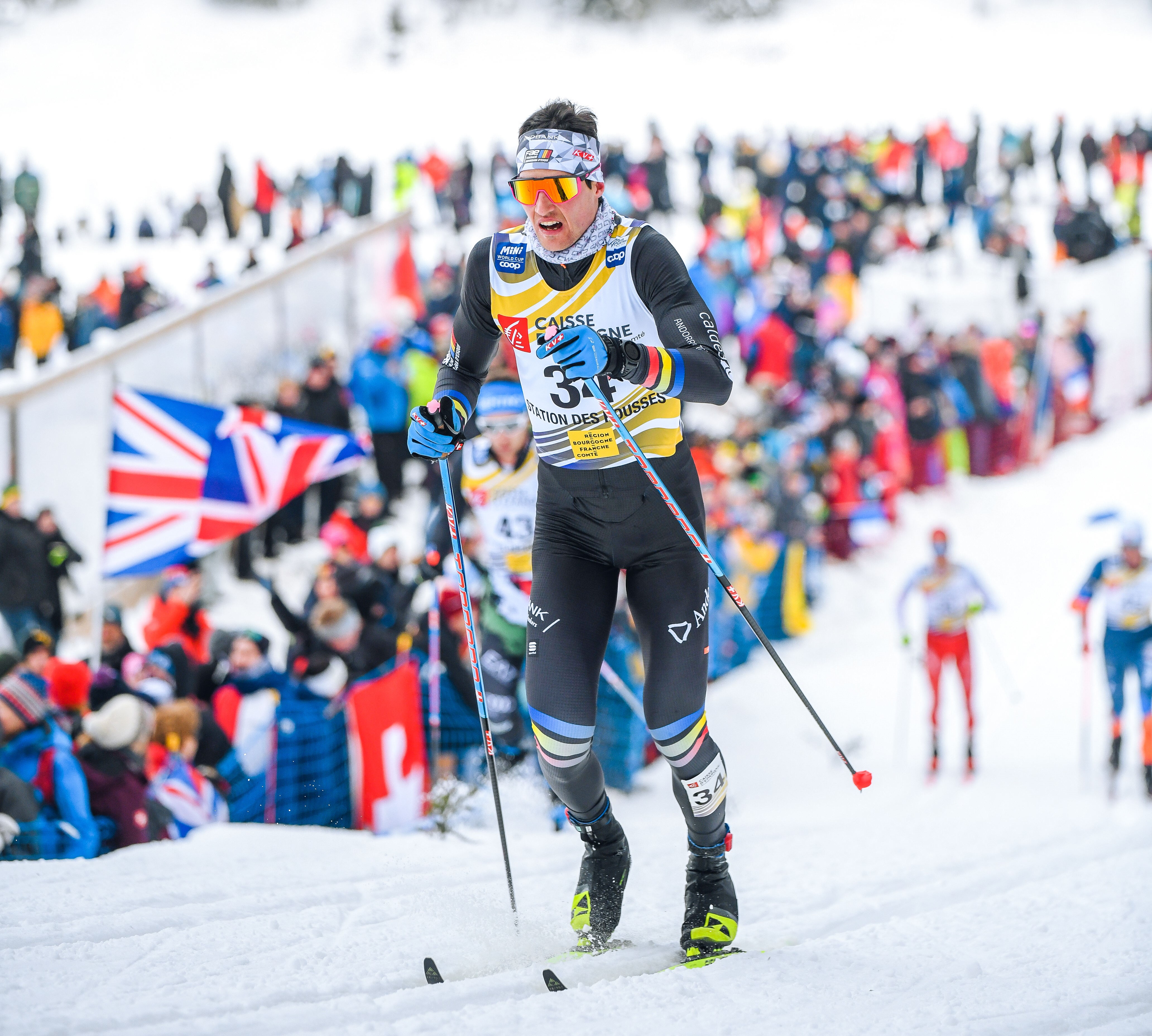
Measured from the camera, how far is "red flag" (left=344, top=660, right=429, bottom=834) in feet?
19.8

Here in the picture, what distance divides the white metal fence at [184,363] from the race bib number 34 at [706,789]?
5677mm

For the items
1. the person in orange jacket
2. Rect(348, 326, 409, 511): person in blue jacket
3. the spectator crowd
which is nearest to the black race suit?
the spectator crowd

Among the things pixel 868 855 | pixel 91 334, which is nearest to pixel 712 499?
pixel 868 855

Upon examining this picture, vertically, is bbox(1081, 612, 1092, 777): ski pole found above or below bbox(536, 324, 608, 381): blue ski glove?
below

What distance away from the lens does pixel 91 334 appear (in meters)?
14.6

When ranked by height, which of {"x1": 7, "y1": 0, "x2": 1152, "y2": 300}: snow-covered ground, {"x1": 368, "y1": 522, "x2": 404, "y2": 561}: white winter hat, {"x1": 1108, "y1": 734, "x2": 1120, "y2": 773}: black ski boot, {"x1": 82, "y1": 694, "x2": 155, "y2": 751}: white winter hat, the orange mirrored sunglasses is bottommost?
{"x1": 1108, "y1": 734, "x2": 1120, "y2": 773}: black ski boot

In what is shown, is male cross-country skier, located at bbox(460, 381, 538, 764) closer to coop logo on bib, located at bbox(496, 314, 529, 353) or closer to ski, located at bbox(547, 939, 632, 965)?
coop logo on bib, located at bbox(496, 314, 529, 353)

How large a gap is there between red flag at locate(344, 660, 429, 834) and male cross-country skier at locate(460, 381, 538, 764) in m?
0.44

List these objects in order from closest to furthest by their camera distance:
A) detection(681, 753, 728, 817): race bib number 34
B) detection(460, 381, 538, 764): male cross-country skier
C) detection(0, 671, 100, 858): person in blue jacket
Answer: detection(681, 753, 728, 817): race bib number 34, detection(0, 671, 100, 858): person in blue jacket, detection(460, 381, 538, 764): male cross-country skier

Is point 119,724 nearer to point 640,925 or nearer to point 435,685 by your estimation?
point 435,685

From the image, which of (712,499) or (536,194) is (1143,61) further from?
(536,194)

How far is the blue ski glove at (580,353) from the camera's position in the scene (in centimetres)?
332

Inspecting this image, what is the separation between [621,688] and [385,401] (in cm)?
518

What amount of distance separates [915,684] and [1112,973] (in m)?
7.04
